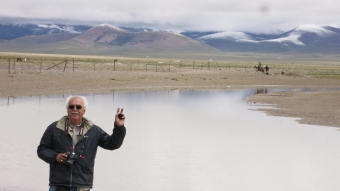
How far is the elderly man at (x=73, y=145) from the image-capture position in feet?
18.0

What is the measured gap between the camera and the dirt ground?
2705 cm

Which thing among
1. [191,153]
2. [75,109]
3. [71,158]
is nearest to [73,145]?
[71,158]

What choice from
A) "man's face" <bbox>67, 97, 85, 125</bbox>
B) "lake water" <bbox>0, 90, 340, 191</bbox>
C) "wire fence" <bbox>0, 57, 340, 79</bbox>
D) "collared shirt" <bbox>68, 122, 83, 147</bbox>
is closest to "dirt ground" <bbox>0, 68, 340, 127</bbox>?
"lake water" <bbox>0, 90, 340, 191</bbox>

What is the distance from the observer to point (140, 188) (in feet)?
35.7

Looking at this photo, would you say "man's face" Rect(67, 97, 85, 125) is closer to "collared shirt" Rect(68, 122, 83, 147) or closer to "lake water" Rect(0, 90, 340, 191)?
"collared shirt" Rect(68, 122, 83, 147)

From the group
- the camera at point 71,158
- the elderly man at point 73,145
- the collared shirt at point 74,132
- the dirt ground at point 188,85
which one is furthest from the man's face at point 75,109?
the dirt ground at point 188,85

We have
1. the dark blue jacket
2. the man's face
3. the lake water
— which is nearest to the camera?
the man's face

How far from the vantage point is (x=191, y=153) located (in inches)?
574

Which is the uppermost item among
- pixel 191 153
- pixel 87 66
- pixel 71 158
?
pixel 87 66

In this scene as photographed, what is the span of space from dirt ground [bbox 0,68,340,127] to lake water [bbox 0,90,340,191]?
3124mm

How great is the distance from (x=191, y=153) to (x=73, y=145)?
912 centimetres

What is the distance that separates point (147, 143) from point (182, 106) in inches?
472

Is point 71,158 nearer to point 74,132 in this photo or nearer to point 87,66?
point 74,132

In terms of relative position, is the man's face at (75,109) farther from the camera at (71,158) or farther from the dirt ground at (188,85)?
the dirt ground at (188,85)
